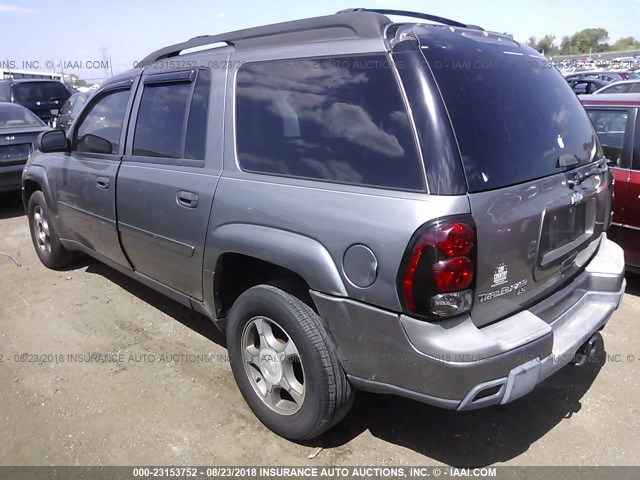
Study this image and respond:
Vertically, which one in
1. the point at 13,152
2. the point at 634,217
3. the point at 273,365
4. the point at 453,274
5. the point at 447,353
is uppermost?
the point at 453,274

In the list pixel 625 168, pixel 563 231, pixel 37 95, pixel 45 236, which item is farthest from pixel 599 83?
pixel 37 95

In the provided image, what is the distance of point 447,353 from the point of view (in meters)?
2.04

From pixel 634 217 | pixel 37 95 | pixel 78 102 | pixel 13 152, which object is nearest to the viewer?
pixel 634 217

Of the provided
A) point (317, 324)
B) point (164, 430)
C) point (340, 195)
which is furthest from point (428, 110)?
point (164, 430)

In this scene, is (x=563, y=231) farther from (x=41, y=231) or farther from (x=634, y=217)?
(x=41, y=231)

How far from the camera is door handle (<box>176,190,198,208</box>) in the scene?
294cm

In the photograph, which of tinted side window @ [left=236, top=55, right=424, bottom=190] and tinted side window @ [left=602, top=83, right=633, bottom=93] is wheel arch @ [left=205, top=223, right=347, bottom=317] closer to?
tinted side window @ [left=236, top=55, right=424, bottom=190]

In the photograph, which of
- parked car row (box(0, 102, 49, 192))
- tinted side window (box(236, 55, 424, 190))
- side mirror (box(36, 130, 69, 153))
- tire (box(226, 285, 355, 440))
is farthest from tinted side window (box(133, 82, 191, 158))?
parked car row (box(0, 102, 49, 192))

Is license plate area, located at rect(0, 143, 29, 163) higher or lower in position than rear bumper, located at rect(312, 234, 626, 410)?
higher

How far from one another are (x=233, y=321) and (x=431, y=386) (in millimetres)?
1177

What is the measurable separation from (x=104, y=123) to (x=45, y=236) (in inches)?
70.6

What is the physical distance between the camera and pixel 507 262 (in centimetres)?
221

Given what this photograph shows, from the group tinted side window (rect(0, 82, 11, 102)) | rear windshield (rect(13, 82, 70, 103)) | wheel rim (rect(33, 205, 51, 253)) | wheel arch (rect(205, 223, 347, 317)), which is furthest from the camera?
rear windshield (rect(13, 82, 70, 103))

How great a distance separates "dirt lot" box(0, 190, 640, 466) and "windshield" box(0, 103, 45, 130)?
17.1ft
